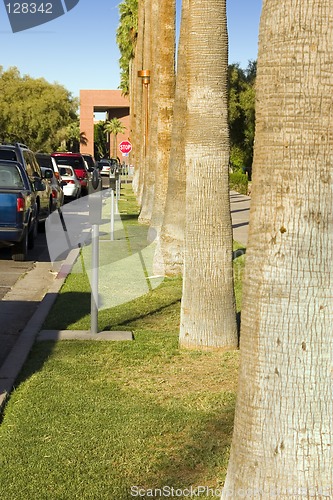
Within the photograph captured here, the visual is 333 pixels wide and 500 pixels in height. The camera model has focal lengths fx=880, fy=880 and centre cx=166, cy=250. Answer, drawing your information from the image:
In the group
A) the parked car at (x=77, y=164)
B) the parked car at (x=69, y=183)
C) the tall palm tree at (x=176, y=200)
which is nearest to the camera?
the tall palm tree at (x=176, y=200)

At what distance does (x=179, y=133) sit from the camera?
13250 mm

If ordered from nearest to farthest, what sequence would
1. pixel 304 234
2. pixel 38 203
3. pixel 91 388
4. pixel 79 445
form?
pixel 304 234, pixel 79 445, pixel 91 388, pixel 38 203

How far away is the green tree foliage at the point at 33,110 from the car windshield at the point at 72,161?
145 ft

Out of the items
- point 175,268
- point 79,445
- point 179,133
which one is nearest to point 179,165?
point 179,133

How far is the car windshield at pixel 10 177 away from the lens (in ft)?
57.3

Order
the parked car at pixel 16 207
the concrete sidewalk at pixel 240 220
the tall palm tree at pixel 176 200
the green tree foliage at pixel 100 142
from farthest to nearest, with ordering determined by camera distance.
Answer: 1. the green tree foliage at pixel 100 142
2. the concrete sidewalk at pixel 240 220
3. the parked car at pixel 16 207
4. the tall palm tree at pixel 176 200

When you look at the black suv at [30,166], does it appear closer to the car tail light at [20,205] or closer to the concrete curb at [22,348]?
the car tail light at [20,205]

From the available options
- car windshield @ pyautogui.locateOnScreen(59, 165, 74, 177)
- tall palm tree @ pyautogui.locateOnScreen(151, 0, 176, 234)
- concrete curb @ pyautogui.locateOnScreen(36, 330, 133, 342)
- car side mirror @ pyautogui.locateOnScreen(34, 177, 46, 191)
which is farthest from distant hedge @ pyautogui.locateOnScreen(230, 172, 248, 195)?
concrete curb @ pyautogui.locateOnScreen(36, 330, 133, 342)

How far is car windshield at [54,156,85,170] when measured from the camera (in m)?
39.3

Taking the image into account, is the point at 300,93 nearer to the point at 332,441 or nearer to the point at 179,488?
the point at 332,441

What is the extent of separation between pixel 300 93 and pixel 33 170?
1708 centimetres

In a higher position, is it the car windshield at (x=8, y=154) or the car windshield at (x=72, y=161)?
the car windshield at (x=8, y=154)

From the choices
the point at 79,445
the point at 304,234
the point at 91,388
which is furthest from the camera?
the point at 91,388

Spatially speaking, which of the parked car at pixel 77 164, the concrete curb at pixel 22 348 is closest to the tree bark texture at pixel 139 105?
the parked car at pixel 77 164
